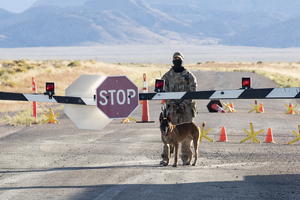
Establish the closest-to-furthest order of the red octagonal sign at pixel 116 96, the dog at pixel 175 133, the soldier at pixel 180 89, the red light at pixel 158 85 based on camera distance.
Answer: the red octagonal sign at pixel 116 96 < the red light at pixel 158 85 < the dog at pixel 175 133 < the soldier at pixel 180 89

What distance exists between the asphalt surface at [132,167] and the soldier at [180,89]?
1.33 ft

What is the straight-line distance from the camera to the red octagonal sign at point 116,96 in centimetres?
934

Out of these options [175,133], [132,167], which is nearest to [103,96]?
[175,133]

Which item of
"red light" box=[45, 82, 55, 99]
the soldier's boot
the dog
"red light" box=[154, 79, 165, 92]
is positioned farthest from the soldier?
"red light" box=[45, 82, 55, 99]

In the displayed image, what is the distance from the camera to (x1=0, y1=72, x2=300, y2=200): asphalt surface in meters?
9.41

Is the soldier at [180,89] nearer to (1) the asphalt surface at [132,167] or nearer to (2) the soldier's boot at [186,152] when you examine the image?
(2) the soldier's boot at [186,152]

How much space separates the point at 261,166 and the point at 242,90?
97.2 inches

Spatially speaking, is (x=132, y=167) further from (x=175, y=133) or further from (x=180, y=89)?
(x=180, y=89)

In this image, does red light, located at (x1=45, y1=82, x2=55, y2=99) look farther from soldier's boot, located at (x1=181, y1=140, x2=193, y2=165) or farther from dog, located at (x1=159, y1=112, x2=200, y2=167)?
soldier's boot, located at (x1=181, y1=140, x2=193, y2=165)

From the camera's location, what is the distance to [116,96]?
942cm

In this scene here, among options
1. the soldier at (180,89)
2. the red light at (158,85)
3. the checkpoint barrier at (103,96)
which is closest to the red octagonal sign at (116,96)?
the checkpoint barrier at (103,96)

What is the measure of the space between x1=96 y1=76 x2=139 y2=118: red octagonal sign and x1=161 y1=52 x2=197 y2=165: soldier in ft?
8.43

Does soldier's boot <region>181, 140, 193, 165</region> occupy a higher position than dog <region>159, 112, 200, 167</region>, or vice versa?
dog <region>159, 112, 200, 167</region>

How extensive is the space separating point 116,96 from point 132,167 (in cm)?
263
